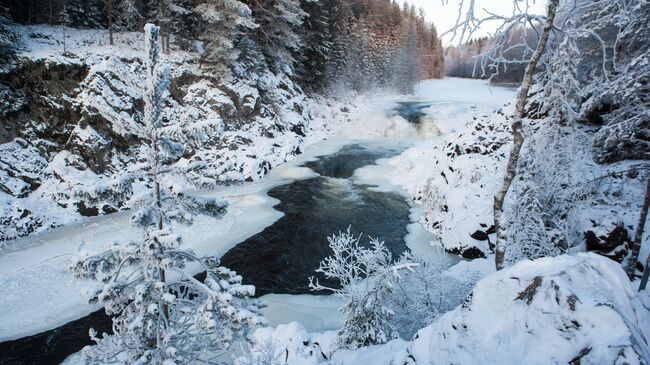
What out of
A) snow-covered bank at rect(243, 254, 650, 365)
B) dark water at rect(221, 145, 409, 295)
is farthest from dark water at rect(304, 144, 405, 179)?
snow-covered bank at rect(243, 254, 650, 365)

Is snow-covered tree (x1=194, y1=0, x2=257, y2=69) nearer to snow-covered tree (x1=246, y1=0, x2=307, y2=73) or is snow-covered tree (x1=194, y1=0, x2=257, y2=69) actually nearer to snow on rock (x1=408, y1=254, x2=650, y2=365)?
snow-covered tree (x1=246, y1=0, x2=307, y2=73)

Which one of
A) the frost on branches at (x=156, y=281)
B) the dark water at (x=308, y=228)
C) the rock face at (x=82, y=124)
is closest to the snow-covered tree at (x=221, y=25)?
the rock face at (x=82, y=124)

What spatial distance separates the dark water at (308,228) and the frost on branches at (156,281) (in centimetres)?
650

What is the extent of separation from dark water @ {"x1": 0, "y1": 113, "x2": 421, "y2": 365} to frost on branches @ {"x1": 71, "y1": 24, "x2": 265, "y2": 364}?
540cm

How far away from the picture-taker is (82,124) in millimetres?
19578

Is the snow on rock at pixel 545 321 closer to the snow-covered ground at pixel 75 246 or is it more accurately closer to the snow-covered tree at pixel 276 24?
the snow-covered ground at pixel 75 246

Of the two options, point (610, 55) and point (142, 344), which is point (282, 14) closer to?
point (610, 55)

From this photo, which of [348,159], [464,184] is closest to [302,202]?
[464,184]

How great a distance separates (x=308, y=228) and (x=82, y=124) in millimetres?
14217

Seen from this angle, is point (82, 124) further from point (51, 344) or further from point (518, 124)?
point (518, 124)

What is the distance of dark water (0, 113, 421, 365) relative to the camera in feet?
31.7

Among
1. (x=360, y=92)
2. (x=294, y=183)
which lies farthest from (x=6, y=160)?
(x=360, y=92)

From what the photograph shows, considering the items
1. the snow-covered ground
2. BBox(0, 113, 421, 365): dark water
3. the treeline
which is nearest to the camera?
BBox(0, 113, 421, 365): dark water

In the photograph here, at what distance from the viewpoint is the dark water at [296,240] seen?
380 inches
